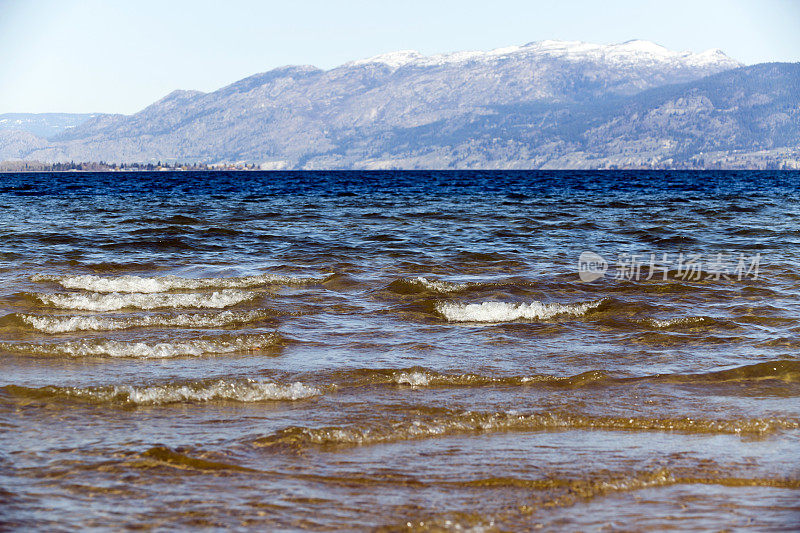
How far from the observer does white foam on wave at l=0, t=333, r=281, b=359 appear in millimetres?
8406

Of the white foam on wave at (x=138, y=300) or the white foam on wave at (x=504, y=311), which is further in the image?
the white foam on wave at (x=138, y=300)

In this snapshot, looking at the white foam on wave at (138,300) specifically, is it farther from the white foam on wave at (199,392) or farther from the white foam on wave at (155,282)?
the white foam on wave at (199,392)

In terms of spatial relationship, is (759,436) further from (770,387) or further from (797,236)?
(797,236)

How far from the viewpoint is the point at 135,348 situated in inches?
A: 333

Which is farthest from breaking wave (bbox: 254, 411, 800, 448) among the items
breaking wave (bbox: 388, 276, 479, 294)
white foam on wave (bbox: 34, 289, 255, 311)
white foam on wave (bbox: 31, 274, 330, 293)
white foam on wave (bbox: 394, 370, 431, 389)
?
white foam on wave (bbox: 31, 274, 330, 293)

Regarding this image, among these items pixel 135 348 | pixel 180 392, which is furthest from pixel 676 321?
pixel 135 348

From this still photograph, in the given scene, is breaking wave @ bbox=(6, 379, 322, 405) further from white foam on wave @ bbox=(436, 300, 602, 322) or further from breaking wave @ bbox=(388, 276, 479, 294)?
breaking wave @ bbox=(388, 276, 479, 294)

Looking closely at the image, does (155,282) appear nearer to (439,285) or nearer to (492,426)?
(439,285)

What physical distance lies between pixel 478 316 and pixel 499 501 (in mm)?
6137

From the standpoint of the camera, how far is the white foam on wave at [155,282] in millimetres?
12867

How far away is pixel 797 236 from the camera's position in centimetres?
2219

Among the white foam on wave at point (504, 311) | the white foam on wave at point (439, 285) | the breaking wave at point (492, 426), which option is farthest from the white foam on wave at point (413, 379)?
the white foam on wave at point (439, 285)

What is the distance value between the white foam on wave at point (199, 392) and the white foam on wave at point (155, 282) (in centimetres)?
610

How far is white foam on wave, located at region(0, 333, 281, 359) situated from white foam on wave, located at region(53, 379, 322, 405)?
1456mm
